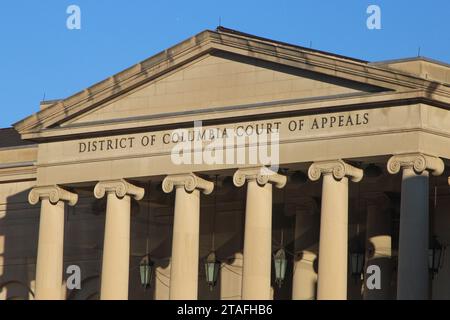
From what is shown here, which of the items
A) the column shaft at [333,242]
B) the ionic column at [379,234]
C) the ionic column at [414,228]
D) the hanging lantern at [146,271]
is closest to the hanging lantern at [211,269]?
the hanging lantern at [146,271]

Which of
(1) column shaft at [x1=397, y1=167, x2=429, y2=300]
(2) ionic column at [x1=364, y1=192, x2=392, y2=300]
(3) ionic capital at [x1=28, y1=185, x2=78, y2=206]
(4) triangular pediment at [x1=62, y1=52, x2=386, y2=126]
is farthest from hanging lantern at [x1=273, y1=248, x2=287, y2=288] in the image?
(1) column shaft at [x1=397, y1=167, x2=429, y2=300]

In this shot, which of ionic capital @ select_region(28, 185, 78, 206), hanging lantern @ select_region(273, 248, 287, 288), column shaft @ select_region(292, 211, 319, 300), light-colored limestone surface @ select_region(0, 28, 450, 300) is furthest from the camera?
ionic capital @ select_region(28, 185, 78, 206)

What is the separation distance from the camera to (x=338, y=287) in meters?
75.9

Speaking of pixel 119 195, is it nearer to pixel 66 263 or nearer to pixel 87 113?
pixel 87 113

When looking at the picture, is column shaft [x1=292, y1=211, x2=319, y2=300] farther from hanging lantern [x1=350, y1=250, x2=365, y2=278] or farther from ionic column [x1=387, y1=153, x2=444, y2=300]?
ionic column [x1=387, y1=153, x2=444, y2=300]

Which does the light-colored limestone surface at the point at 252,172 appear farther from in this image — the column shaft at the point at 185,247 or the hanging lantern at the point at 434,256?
the hanging lantern at the point at 434,256

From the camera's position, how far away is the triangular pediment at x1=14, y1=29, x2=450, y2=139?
3007 inches

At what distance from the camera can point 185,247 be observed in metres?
81.4

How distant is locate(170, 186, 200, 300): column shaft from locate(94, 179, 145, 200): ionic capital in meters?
2.84

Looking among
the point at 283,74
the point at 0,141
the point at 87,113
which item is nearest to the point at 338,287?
Answer: the point at 283,74

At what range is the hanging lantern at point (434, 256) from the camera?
77438mm

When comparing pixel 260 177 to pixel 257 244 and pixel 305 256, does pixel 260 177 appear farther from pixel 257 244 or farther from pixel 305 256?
pixel 305 256

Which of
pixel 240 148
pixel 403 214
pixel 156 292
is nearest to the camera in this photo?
pixel 403 214

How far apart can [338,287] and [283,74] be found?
32.5 feet
